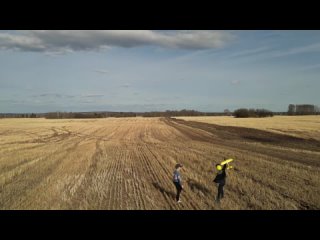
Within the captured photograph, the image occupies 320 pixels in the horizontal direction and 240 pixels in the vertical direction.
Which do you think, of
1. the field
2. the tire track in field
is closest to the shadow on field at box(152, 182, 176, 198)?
the field

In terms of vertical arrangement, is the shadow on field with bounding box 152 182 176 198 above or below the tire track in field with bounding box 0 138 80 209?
above

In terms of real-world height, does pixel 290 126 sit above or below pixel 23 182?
above

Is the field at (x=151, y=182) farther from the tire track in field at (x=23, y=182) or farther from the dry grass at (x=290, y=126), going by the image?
the dry grass at (x=290, y=126)

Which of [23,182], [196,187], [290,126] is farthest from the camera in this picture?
[290,126]

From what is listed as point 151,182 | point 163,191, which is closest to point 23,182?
point 151,182

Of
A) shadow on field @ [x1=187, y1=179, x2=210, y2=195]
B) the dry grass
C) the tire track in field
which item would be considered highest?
the dry grass

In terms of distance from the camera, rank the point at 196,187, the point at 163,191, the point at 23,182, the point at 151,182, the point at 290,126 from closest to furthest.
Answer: the point at 163,191 < the point at 196,187 < the point at 151,182 < the point at 23,182 < the point at 290,126

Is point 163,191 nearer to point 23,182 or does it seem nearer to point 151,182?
point 151,182

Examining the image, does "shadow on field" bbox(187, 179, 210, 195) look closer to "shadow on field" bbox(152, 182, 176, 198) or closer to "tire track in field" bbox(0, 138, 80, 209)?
"shadow on field" bbox(152, 182, 176, 198)

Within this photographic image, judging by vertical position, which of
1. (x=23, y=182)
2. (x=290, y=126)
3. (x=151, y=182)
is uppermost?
(x=290, y=126)
